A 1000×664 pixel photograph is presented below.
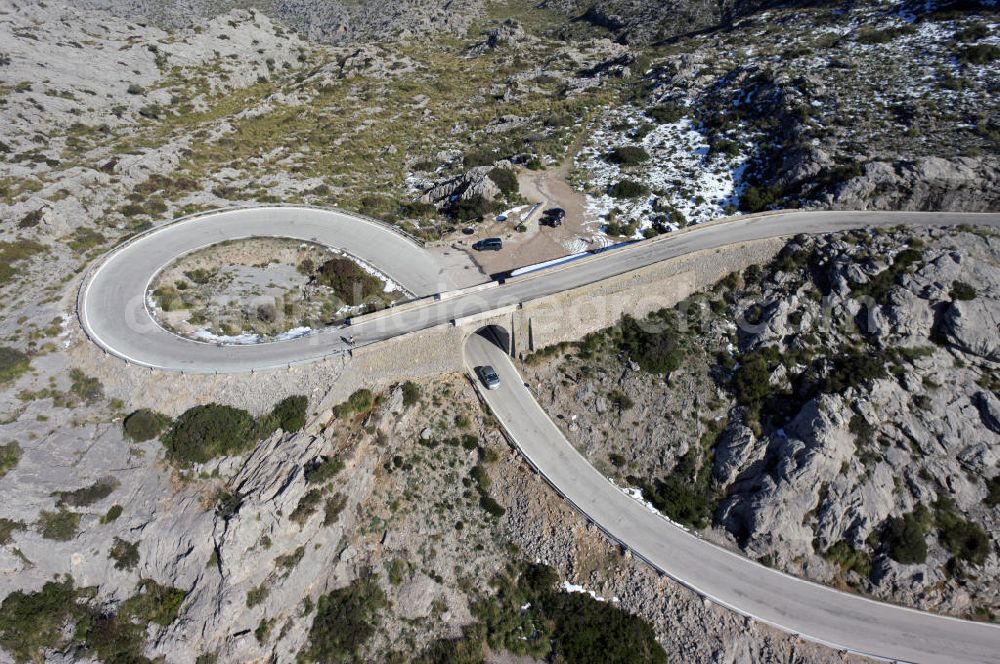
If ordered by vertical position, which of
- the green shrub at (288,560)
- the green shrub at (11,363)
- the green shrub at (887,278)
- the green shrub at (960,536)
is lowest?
the green shrub at (960,536)

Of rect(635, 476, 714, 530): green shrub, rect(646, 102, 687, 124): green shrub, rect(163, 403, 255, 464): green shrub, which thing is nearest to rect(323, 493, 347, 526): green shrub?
rect(163, 403, 255, 464): green shrub

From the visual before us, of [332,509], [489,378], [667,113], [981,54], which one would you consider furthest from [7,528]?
[981,54]

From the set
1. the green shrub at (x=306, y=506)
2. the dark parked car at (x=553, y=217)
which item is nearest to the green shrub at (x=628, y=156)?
the dark parked car at (x=553, y=217)

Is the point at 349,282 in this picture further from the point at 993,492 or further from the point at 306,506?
the point at 993,492

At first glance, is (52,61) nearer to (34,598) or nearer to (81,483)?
(81,483)

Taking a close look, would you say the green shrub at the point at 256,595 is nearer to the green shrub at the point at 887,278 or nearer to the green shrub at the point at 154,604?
the green shrub at the point at 154,604

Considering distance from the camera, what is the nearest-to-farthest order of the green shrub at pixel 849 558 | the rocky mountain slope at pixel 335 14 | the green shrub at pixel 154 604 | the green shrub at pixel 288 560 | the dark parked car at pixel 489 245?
the green shrub at pixel 154 604 < the green shrub at pixel 849 558 < the green shrub at pixel 288 560 < the dark parked car at pixel 489 245 < the rocky mountain slope at pixel 335 14
